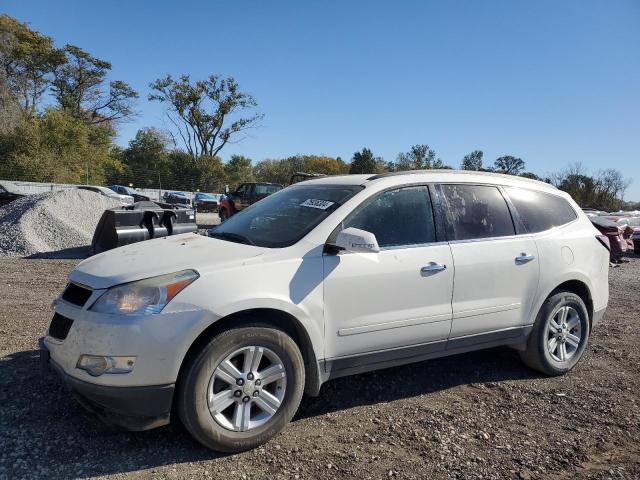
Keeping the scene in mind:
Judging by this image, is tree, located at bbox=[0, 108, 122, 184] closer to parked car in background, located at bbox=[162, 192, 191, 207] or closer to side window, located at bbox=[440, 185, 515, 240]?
parked car in background, located at bbox=[162, 192, 191, 207]

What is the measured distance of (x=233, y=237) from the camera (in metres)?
3.74

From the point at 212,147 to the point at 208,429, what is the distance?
1996 inches

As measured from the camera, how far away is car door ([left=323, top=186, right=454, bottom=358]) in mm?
3293

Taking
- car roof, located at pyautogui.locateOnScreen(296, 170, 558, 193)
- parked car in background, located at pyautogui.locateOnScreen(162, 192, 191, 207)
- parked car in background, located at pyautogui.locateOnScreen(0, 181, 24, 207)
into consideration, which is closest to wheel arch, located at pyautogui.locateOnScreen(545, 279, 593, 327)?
car roof, located at pyautogui.locateOnScreen(296, 170, 558, 193)

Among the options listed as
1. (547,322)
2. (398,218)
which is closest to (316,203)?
(398,218)

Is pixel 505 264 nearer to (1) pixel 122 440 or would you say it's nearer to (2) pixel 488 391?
(2) pixel 488 391

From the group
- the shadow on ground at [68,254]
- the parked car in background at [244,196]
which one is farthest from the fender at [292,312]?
the parked car in background at [244,196]

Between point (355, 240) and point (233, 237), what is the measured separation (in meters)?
1.04

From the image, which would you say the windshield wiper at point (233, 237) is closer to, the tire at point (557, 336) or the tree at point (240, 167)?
the tire at point (557, 336)

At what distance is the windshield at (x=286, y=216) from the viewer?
3.48m

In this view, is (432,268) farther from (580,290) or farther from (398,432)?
(580,290)

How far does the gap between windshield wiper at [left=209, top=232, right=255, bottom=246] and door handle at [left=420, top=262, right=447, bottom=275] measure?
1257 millimetres

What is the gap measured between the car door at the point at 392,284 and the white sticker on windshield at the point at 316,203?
233 mm

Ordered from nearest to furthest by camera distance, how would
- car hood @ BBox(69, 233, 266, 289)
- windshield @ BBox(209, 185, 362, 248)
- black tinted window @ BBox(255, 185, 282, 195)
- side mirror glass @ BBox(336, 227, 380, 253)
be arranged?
car hood @ BBox(69, 233, 266, 289)
side mirror glass @ BBox(336, 227, 380, 253)
windshield @ BBox(209, 185, 362, 248)
black tinted window @ BBox(255, 185, 282, 195)
